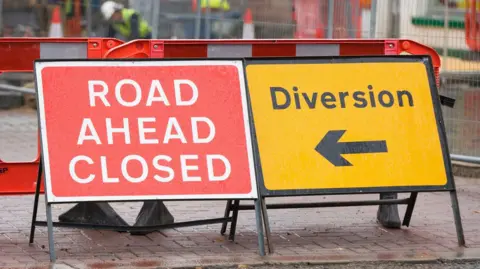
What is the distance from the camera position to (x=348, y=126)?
763 cm

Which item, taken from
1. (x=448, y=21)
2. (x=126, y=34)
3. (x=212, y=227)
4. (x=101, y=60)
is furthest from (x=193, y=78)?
(x=126, y=34)

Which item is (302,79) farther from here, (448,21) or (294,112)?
(448,21)

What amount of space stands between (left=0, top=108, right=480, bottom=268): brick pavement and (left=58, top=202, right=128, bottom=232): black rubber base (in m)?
0.14

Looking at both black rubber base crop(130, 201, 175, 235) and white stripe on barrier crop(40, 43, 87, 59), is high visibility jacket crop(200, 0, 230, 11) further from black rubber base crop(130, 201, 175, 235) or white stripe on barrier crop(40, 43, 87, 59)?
black rubber base crop(130, 201, 175, 235)

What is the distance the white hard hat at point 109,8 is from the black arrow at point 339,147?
8.64 metres

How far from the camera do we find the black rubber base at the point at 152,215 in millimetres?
7984

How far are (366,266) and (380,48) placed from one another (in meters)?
2.02

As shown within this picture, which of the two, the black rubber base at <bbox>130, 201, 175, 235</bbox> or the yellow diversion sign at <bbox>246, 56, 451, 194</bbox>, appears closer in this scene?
the yellow diversion sign at <bbox>246, 56, 451, 194</bbox>

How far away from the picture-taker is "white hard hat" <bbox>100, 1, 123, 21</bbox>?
51.9ft

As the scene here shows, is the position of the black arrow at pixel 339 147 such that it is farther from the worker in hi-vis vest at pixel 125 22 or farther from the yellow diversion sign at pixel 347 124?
the worker in hi-vis vest at pixel 125 22

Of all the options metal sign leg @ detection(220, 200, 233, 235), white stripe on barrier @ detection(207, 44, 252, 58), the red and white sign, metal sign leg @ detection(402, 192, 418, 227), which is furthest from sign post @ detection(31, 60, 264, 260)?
metal sign leg @ detection(402, 192, 418, 227)

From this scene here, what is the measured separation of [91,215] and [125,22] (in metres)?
7.82

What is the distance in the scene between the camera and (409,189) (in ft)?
24.9

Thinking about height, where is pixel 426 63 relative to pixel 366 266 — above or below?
above
